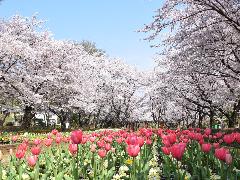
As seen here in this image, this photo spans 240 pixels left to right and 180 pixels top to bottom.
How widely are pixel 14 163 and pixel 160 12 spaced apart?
11.4m

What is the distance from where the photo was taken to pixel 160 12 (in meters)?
16.4

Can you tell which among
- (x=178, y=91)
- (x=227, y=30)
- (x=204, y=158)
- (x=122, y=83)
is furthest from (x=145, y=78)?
(x=204, y=158)

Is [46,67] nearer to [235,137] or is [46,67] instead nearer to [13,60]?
[13,60]

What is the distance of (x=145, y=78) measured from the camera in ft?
177

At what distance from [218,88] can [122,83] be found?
798 inches

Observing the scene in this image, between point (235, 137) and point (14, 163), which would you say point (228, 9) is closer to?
point (235, 137)

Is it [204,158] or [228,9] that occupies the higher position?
[228,9]

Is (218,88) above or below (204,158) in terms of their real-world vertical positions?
above

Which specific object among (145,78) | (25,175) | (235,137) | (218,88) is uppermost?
(145,78)

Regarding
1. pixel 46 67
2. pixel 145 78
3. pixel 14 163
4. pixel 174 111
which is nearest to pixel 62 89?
pixel 46 67

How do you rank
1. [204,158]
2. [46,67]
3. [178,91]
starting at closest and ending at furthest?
[204,158] → [46,67] → [178,91]

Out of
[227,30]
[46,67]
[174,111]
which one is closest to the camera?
[227,30]

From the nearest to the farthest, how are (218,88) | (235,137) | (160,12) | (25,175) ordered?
1. (25,175)
2. (235,137)
3. (160,12)
4. (218,88)

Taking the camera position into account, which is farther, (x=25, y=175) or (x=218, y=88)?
(x=218, y=88)
